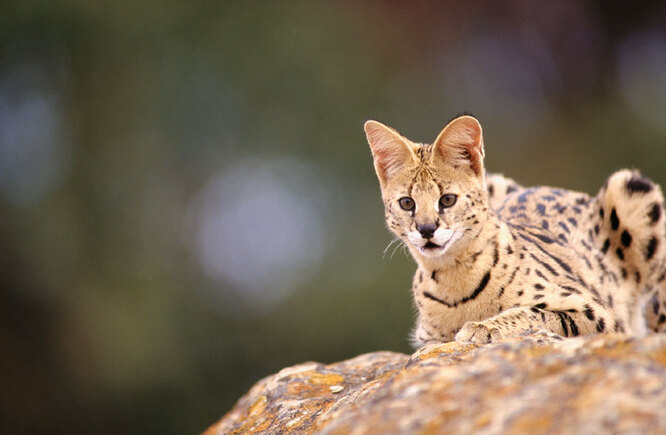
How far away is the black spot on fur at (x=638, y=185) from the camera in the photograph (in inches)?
276

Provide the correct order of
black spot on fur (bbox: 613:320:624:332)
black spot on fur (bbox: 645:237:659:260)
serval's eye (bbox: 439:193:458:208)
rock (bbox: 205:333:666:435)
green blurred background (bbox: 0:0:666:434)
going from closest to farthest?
1. rock (bbox: 205:333:666:435)
2. serval's eye (bbox: 439:193:458:208)
3. black spot on fur (bbox: 613:320:624:332)
4. black spot on fur (bbox: 645:237:659:260)
5. green blurred background (bbox: 0:0:666:434)

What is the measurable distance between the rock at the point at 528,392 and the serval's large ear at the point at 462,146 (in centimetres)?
211

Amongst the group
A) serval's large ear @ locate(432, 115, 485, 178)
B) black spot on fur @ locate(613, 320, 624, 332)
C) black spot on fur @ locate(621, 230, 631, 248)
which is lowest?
black spot on fur @ locate(613, 320, 624, 332)

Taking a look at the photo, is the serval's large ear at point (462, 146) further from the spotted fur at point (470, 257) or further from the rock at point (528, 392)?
the rock at point (528, 392)

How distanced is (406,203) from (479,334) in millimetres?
1247

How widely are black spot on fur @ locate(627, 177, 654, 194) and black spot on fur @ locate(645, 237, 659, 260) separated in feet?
1.48

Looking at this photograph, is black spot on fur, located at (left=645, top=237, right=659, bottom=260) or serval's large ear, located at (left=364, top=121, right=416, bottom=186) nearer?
serval's large ear, located at (left=364, top=121, right=416, bottom=186)

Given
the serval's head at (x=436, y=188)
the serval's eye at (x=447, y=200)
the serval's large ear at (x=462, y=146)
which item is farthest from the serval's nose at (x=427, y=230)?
the serval's large ear at (x=462, y=146)

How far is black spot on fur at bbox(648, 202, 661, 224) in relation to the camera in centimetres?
693

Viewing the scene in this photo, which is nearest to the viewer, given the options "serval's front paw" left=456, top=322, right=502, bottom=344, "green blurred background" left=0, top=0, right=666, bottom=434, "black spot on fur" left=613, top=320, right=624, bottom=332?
"serval's front paw" left=456, top=322, right=502, bottom=344

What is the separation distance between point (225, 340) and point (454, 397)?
1095 centimetres

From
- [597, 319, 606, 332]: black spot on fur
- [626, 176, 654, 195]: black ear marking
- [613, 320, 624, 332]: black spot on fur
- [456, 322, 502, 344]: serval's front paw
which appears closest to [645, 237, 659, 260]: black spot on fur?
[626, 176, 654, 195]: black ear marking

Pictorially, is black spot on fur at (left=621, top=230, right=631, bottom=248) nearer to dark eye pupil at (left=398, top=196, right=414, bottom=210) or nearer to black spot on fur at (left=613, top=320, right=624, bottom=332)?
black spot on fur at (left=613, top=320, right=624, bottom=332)

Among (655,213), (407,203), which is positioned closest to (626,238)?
(655,213)
